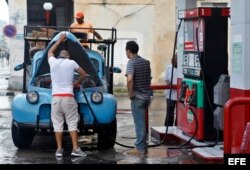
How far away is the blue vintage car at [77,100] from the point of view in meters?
10.2

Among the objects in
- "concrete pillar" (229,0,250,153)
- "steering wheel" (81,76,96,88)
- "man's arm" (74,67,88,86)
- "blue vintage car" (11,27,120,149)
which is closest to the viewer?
"concrete pillar" (229,0,250,153)

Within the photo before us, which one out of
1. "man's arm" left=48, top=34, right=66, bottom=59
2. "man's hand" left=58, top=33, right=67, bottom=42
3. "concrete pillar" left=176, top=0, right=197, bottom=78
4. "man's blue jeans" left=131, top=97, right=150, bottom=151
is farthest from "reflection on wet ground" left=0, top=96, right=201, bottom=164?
"man's hand" left=58, top=33, right=67, bottom=42

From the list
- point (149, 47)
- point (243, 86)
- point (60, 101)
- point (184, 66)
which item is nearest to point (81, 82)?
point (60, 101)

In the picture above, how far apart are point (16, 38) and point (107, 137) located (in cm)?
1558

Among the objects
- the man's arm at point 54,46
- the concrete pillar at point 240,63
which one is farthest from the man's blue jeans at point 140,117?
the concrete pillar at point 240,63

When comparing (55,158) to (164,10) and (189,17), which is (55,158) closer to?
(189,17)

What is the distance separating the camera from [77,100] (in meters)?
10.2

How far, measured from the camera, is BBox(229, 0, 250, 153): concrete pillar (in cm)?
858

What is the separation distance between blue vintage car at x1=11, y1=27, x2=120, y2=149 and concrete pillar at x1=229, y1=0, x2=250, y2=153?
242 cm

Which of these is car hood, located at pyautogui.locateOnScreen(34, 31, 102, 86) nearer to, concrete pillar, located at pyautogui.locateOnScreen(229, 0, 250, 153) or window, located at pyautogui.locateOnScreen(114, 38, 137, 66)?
concrete pillar, located at pyautogui.locateOnScreen(229, 0, 250, 153)

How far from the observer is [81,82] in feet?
34.5

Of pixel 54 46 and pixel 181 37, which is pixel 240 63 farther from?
pixel 54 46

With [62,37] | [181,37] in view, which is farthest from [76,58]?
[181,37]

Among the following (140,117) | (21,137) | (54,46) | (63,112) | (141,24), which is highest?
(141,24)
